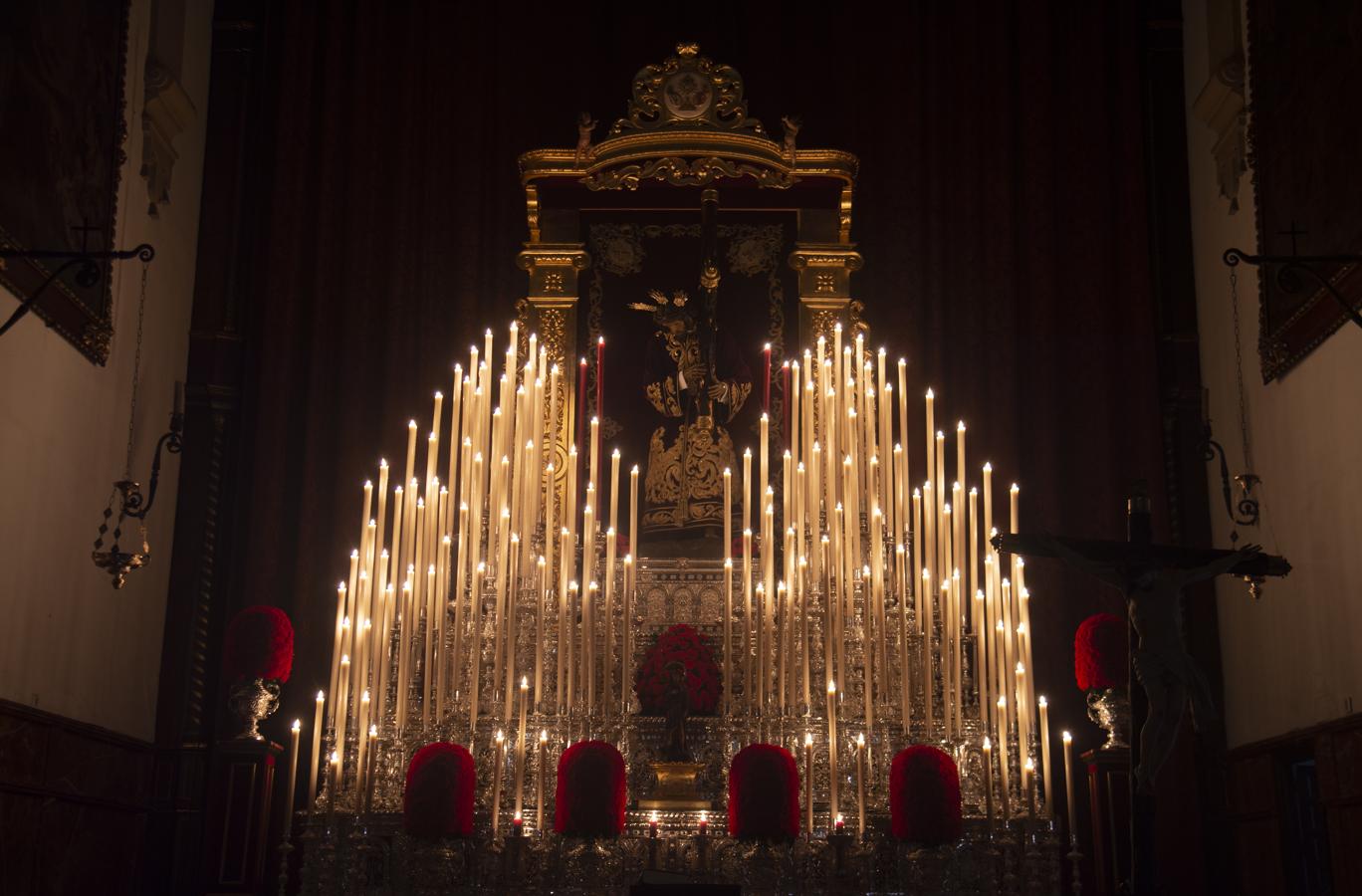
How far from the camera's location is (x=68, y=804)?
7.22 meters

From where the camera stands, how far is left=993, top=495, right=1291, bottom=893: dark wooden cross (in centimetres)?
555

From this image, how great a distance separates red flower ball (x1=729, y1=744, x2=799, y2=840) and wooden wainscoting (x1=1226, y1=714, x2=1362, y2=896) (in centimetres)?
230

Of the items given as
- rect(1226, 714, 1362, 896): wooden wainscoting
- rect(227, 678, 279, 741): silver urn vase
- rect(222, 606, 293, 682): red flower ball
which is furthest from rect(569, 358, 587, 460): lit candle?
rect(1226, 714, 1362, 896): wooden wainscoting

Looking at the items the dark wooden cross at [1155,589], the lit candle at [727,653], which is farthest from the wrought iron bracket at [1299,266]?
the lit candle at [727,653]

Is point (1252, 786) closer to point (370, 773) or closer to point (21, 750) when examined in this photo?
point (370, 773)

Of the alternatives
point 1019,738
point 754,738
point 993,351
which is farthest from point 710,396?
point 1019,738

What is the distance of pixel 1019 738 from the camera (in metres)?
6.49

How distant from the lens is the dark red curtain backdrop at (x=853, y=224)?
8750 mm

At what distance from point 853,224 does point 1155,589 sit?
425 cm

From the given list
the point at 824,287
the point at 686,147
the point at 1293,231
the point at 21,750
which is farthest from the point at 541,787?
the point at 1293,231

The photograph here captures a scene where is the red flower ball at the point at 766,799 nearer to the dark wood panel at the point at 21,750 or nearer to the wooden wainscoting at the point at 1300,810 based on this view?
the wooden wainscoting at the point at 1300,810

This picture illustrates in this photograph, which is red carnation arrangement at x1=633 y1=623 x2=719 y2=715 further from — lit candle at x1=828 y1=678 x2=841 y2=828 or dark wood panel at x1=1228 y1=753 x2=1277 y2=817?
dark wood panel at x1=1228 y1=753 x2=1277 y2=817

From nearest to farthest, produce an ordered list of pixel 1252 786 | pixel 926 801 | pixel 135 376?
pixel 926 801, pixel 1252 786, pixel 135 376

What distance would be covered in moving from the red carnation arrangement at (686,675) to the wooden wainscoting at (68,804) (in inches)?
102
